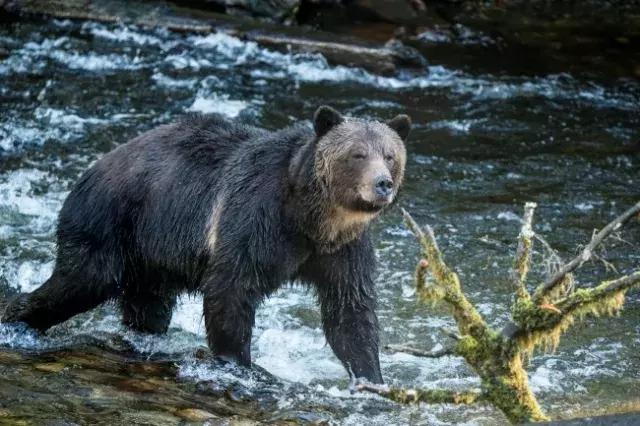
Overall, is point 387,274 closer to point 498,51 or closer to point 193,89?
point 193,89

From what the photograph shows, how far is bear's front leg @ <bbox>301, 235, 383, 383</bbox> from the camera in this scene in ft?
24.1

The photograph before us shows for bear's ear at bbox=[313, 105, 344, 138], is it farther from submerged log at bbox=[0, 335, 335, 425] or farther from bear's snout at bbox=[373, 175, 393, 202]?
submerged log at bbox=[0, 335, 335, 425]

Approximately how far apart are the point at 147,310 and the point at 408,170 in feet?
14.6

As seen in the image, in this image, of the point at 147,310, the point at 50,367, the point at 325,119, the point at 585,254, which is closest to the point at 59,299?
the point at 147,310

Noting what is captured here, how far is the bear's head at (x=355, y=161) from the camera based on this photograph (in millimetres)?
6918

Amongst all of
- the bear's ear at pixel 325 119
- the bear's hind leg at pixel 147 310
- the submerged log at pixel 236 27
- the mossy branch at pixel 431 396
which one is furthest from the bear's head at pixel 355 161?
the submerged log at pixel 236 27

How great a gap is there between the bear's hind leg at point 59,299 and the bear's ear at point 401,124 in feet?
7.26

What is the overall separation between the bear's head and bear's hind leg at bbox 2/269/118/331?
1844 mm

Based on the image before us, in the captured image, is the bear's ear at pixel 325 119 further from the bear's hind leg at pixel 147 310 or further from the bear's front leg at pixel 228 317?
the bear's hind leg at pixel 147 310

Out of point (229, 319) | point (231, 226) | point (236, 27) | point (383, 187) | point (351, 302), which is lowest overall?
point (229, 319)

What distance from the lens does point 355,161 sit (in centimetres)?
700

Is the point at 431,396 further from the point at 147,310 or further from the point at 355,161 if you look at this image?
the point at 147,310

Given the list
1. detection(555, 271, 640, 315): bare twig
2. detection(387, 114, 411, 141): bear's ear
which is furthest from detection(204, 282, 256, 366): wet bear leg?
detection(555, 271, 640, 315): bare twig

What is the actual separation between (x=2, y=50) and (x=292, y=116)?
4.29 metres
